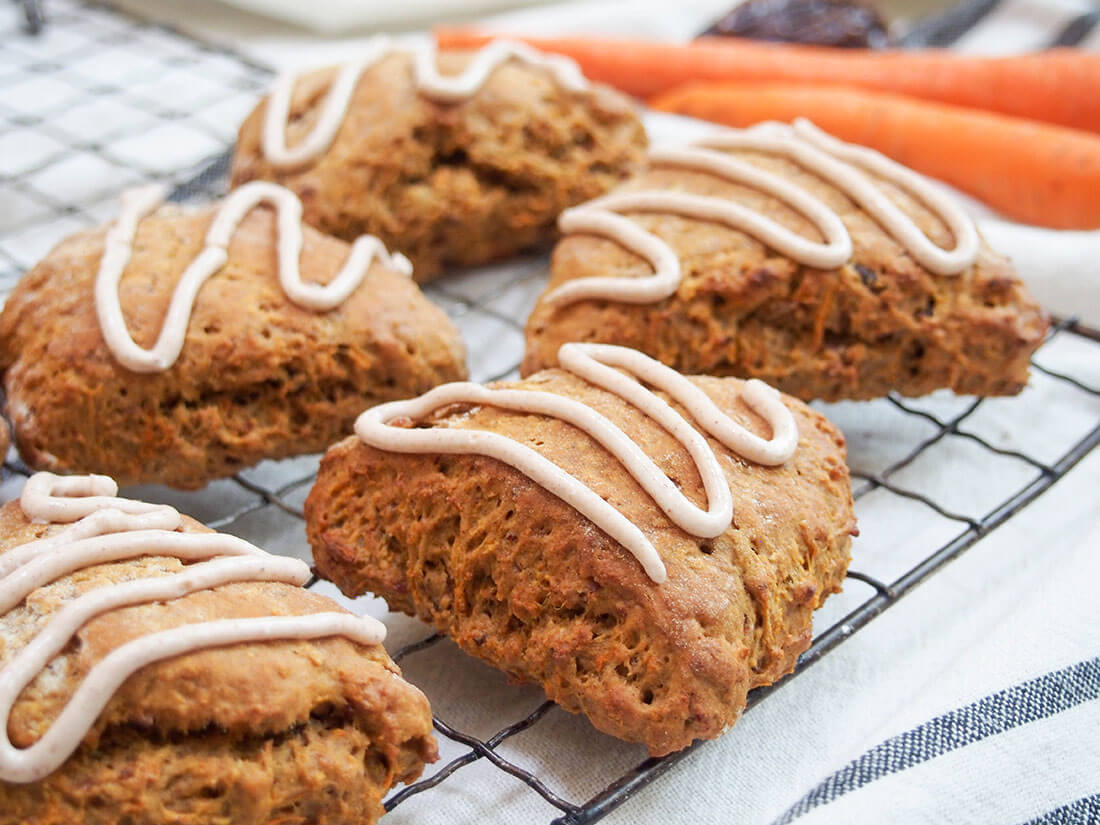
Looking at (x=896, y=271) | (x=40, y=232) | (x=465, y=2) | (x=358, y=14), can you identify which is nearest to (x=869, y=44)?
(x=465, y=2)

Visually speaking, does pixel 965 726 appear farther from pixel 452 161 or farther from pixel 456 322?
pixel 452 161

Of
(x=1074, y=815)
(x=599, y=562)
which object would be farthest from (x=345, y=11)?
(x=1074, y=815)

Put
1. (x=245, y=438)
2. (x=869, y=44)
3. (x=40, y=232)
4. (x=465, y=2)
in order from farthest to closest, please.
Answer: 1. (x=465, y=2)
2. (x=869, y=44)
3. (x=40, y=232)
4. (x=245, y=438)

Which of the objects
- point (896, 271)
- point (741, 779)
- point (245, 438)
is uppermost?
point (896, 271)

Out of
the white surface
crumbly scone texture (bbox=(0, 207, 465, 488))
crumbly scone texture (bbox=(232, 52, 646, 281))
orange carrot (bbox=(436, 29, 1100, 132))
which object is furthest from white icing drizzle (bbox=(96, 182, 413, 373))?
the white surface

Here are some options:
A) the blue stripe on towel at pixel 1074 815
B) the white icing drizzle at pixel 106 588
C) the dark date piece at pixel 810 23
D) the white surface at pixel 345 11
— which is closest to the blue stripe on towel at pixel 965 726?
the blue stripe on towel at pixel 1074 815

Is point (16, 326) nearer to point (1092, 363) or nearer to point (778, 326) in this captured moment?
point (778, 326)

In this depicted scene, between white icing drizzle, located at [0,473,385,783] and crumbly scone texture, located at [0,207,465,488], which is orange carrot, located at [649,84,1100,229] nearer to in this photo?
crumbly scone texture, located at [0,207,465,488]
